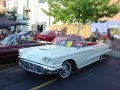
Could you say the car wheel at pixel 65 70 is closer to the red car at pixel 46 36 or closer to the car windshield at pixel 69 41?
the car windshield at pixel 69 41

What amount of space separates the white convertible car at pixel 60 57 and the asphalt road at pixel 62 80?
33cm

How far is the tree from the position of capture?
15266 mm

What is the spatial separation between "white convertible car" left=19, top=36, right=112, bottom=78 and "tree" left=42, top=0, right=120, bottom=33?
626cm

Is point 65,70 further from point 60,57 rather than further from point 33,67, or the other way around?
point 33,67

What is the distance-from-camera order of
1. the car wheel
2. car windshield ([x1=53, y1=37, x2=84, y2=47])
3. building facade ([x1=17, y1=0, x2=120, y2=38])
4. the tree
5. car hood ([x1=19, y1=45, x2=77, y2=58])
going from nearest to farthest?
1. car hood ([x1=19, y1=45, x2=77, y2=58])
2. the car wheel
3. car windshield ([x1=53, y1=37, x2=84, y2=47])
4. the tree
5. building facade ([x1=17, y1=0, x2=120, y2=38])

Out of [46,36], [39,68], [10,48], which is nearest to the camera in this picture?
[39,68]

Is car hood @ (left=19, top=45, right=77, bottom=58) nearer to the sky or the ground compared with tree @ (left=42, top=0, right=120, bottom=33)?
nearer to the ground

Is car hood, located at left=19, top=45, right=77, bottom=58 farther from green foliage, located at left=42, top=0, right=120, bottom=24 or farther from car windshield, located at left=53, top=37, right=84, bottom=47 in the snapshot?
green foliage, located at left=42, top=0, right=120, bottom=24

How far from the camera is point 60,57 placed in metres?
7.44

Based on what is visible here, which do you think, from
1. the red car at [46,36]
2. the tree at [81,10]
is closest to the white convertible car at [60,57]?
the tree at [81,10]

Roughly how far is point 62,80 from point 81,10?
8.48 m

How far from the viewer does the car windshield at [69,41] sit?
8773 millimetres

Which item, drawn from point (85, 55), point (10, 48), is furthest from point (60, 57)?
point (10, 48)

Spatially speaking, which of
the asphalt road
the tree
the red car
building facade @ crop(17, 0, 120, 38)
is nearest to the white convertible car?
the asphalt road
